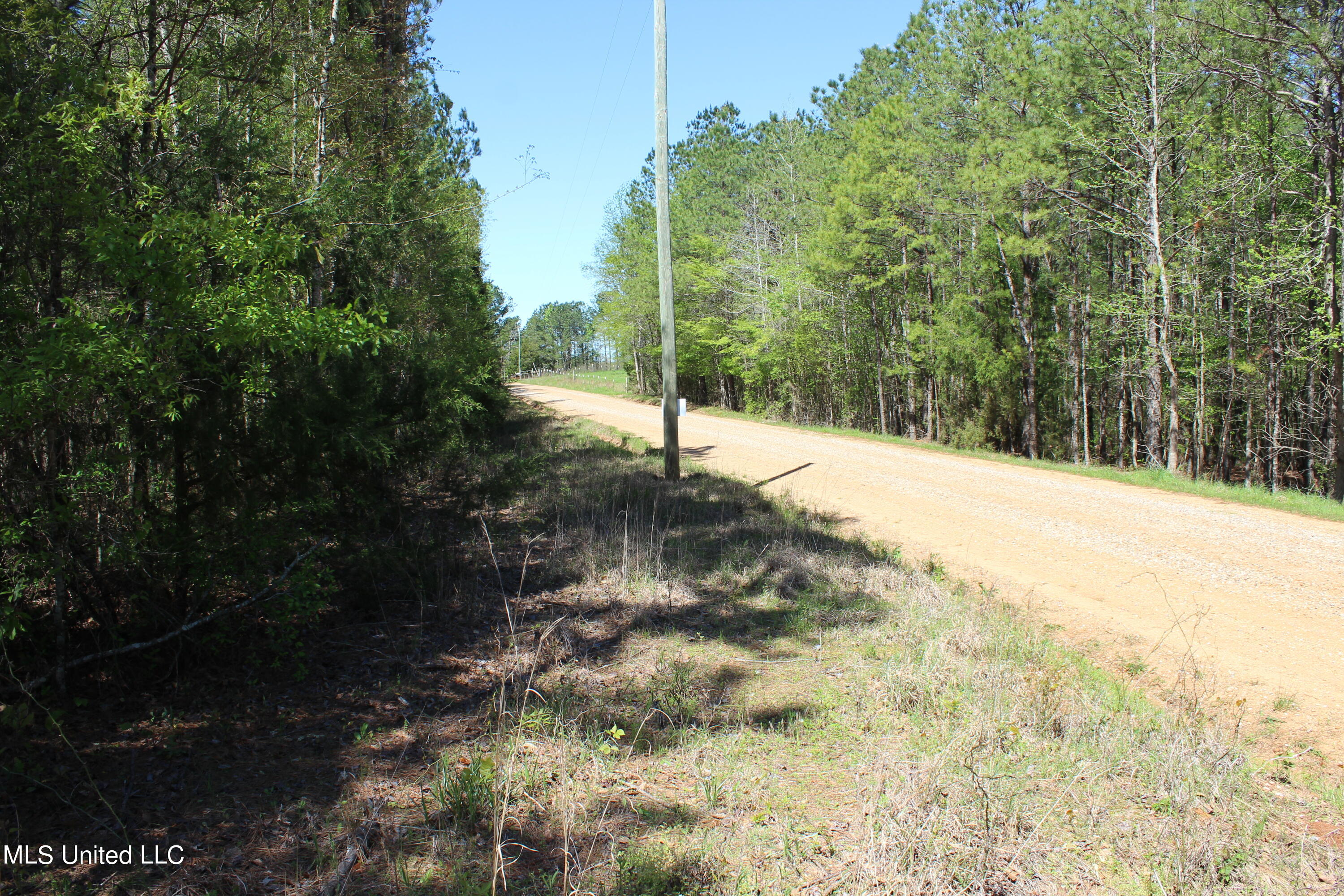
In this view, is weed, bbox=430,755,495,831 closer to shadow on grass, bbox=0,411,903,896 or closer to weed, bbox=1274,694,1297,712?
A: shadow on grass, bbox=0,411,903,896

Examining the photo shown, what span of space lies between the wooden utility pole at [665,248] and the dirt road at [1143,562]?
6.06ft

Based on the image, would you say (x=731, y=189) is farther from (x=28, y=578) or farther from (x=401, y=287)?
(x=28, y=578)

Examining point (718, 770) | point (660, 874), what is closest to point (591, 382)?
point (718, 770)

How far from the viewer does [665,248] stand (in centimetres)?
1105

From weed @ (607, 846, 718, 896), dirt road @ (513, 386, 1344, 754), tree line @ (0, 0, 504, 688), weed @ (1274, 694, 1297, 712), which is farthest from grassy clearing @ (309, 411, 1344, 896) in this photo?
tree line @ (0, 0, 504, 688)

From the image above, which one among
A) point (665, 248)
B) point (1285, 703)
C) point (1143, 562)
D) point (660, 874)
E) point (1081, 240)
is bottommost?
point (660, 874)

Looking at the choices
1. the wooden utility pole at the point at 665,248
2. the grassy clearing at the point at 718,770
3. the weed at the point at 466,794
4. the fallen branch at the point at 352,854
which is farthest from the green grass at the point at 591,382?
the fallen branch at the point at 352,854

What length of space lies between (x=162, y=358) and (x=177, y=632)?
4.99ft

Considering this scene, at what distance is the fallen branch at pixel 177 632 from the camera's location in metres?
3.86

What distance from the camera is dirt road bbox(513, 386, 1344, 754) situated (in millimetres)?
4777

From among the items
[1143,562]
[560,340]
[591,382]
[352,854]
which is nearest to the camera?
[352,854]

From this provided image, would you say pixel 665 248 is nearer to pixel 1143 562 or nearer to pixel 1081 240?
pixel 1143 562

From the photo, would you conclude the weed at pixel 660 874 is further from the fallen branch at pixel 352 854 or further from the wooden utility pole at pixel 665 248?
the wooden utility pole at pixel 665 248

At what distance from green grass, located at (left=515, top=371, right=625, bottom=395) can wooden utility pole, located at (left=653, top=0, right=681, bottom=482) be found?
132ft
